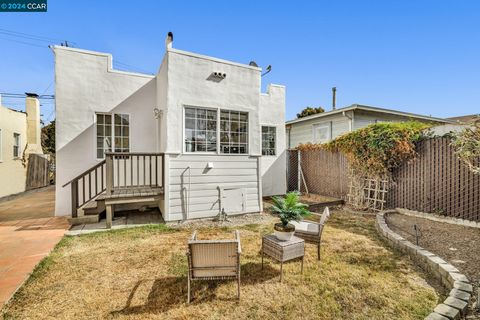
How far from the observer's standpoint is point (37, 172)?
13672 millimetres

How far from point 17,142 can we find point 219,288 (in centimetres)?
1482

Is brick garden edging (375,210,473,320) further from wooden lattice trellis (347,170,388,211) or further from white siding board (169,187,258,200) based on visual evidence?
white siding board (169,187,258,200)

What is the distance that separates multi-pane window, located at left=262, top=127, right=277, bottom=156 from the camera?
36.0 ft

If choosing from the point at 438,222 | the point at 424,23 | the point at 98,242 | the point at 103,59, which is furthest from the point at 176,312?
the point at 424,23

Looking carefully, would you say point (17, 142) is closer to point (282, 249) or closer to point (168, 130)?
point (168, 130)

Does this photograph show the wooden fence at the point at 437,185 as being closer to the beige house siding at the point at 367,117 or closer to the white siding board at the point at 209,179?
the beige house siding at the point at 367,117

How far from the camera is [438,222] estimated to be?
6.03 meters

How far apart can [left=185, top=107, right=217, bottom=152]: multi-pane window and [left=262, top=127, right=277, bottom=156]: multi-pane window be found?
4373mm

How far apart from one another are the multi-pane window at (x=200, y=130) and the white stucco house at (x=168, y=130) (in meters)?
0.03

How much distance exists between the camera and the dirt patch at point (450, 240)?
3.46 meters

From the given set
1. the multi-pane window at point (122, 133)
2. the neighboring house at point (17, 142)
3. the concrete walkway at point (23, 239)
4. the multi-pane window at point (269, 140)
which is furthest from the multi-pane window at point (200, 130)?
the neighboring house at point (17, 142)

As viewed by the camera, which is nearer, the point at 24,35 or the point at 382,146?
the point at 382,146

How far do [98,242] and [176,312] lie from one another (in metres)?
3.32

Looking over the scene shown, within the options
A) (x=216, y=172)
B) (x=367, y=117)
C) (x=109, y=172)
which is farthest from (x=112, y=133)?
(x=367, y=117)
